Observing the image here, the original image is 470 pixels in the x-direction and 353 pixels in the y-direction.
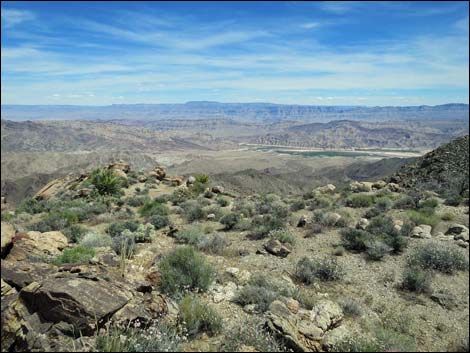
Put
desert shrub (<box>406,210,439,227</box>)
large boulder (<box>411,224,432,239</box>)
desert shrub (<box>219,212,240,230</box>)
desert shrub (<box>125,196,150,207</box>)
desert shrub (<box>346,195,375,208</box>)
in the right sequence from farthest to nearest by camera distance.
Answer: desert shrub (<box>125,196,150,207</box>), desert shrub (<box>346,195,375,208</box>), desert shrub (<box>219,212,240,230</box>), desert shrub (<box>406,210,439,227</box>), large boulder (<box>411,224,432,239</box>)

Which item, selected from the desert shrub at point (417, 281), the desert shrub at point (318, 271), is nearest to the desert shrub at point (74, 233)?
the desert shrub at point (318, 271)

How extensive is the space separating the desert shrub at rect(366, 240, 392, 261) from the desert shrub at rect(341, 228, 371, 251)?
27cm

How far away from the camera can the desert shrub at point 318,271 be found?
7.89 meters

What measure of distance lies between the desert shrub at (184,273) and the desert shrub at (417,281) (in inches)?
167

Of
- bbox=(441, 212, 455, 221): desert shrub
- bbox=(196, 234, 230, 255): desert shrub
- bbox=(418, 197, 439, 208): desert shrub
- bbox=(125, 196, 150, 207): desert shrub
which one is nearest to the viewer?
bbox=(196, 234, 230, 255): desert shrub

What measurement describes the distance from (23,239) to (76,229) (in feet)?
10.4

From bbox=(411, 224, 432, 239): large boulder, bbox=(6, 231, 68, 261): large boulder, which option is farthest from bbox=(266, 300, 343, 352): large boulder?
bbox=(411, 224, 432, 239): large boulder

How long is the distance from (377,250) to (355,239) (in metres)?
0.92

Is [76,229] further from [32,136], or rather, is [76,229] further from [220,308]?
[32,136]

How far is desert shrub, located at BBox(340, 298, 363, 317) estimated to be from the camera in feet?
20.7

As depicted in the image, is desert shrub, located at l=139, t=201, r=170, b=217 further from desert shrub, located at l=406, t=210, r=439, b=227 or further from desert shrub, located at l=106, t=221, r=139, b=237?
desert shrub, located at l=406, t=210, r=439, b=227

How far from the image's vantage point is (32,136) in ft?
515

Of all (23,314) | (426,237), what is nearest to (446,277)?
(426,237)

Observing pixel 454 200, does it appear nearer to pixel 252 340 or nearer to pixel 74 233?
pixel 252 340
